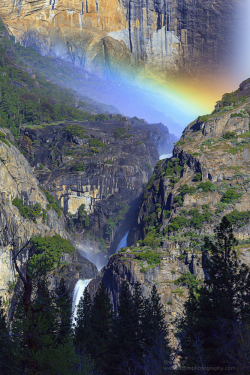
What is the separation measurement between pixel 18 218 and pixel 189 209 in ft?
136

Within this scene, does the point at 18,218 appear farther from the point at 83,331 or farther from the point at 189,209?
the point at 83,331

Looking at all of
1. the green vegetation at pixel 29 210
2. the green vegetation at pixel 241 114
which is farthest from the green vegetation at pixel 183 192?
the green vegetation at pixel 29 210

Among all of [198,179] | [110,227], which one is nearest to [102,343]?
[198,179]

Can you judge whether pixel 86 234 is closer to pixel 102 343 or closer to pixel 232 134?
pixel 232 134

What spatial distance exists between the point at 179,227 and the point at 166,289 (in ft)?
47.1

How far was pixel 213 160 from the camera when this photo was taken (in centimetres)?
7550

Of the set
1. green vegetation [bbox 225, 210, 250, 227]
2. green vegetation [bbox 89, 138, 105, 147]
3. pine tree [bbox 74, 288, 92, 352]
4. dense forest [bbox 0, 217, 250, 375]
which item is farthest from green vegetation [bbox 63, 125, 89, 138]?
pine tree [bbox 74, 288, 92, 352]

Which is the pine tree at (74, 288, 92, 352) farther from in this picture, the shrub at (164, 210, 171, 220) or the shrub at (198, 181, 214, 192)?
the shrub at (198, 181, 214, 192)

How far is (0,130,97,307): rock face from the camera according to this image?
249 feet

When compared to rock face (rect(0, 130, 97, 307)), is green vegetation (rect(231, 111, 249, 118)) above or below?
above

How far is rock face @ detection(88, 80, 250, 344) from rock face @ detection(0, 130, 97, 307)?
15615 millimetres

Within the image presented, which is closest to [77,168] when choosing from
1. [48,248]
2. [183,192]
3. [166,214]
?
[48,248]

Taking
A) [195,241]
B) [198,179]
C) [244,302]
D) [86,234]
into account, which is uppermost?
[86,234]

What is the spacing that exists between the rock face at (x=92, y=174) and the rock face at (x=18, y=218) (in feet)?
70.6
